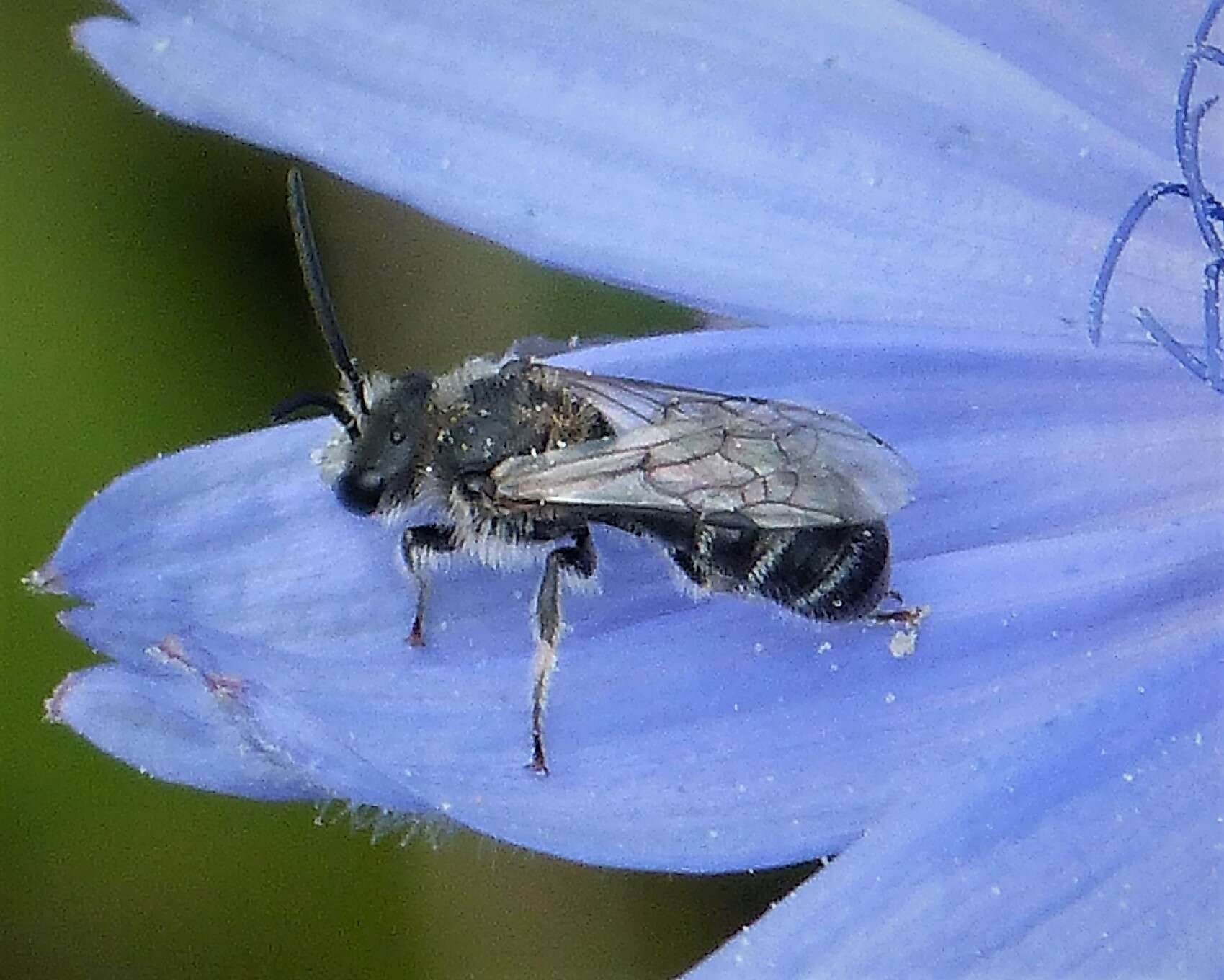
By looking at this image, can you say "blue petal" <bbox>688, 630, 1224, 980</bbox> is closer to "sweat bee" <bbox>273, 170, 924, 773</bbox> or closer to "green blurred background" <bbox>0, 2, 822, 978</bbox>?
"sweat bee" <bbox>273, 170, 924, 773</bbox>

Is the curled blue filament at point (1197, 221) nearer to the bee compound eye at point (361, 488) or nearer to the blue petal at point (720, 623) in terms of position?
the blue petal at point (720, 623)

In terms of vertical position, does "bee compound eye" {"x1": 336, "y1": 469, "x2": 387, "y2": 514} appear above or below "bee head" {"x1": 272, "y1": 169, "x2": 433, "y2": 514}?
below

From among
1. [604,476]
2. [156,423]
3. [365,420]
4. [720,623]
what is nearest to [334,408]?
[365,420]

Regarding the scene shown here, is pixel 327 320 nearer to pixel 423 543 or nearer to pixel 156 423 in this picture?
pixel 423 543

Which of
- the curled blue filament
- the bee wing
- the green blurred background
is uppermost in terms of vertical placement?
the curled blue filament

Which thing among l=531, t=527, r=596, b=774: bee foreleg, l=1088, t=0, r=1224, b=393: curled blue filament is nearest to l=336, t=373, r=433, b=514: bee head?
l=531, t=527, r=596, b=774: bee foreleg

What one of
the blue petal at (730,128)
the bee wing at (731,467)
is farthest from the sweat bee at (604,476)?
the blue petal at (730,128)
